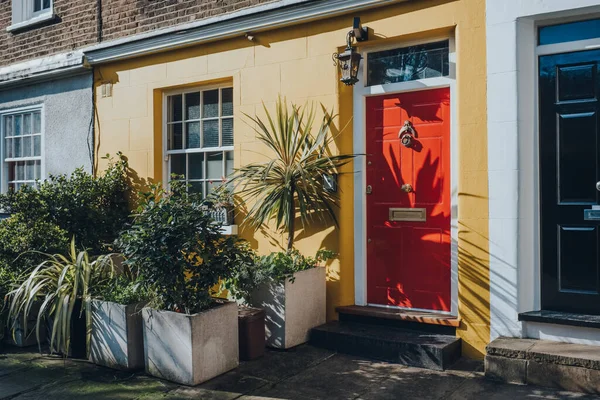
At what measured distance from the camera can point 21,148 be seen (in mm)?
9930

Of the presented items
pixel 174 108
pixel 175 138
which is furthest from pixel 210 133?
pixel 174 108

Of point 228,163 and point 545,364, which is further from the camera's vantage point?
point 228,163

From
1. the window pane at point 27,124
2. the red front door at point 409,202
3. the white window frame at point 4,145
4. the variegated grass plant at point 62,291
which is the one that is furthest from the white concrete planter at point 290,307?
the window pane at point 27,124

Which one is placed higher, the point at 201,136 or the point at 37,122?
the point at 37,122

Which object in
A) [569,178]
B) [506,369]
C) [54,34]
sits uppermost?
[54,34]

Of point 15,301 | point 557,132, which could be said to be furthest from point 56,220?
point 557,132

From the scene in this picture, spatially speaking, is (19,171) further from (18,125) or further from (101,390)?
(101,390)

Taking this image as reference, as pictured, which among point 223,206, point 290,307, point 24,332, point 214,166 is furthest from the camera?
point 214,166

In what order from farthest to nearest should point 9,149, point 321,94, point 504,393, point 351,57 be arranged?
point 9,149 < point 321,94 < point 351,57 < point 504,393

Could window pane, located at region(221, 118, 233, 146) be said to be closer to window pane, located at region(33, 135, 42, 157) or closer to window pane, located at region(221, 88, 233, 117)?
window pane, located at region(221, 88, 233, 117)

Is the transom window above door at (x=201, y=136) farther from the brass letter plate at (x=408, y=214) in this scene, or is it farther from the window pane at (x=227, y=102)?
the brass letter plate at (x=408, y=214)

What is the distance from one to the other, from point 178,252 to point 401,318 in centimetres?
220

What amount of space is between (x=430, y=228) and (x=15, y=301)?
13.2 feet

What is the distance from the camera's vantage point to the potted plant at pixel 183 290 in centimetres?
508
